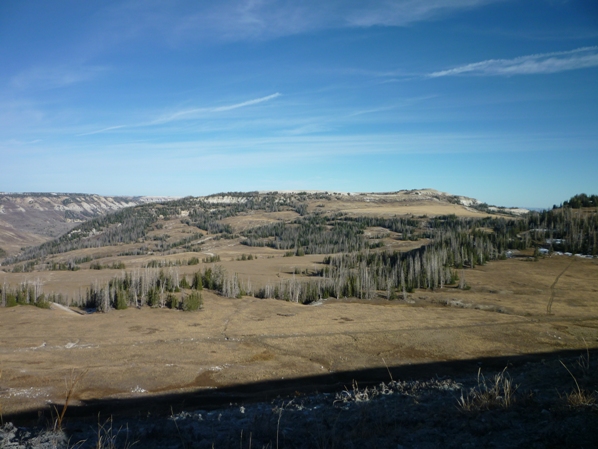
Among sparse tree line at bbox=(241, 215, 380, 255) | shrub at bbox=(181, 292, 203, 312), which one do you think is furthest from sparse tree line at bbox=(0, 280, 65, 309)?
sparse tree line at bbox=(241, 215, 380, 255)

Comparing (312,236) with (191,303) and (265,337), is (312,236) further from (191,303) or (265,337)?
(265,337)

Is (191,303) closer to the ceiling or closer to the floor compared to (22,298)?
closer to the floor

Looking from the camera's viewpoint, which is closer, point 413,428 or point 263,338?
point 413,428

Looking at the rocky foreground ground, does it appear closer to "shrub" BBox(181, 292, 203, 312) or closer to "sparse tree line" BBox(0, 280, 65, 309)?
"shrub" BBox(181, 292, 203, 312)

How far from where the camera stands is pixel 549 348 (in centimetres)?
3441

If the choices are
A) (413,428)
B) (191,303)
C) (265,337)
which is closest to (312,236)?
(191,303)

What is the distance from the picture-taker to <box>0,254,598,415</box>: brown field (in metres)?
27.6

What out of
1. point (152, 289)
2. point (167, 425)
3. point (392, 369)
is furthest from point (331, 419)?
point (152, 289)

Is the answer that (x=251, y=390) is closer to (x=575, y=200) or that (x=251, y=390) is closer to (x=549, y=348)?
(x=549, y=348)

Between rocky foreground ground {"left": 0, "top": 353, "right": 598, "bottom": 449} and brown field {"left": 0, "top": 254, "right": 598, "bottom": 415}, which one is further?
brown field {"left": 0, "top": 254, "right": 598, "bottom": 415}

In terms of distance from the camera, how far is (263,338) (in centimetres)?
4016

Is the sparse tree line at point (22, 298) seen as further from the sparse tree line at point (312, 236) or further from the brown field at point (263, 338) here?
the sparse tree line at point (312, 236)

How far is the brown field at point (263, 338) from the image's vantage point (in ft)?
90.7

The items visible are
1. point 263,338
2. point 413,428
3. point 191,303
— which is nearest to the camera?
point 413,428
